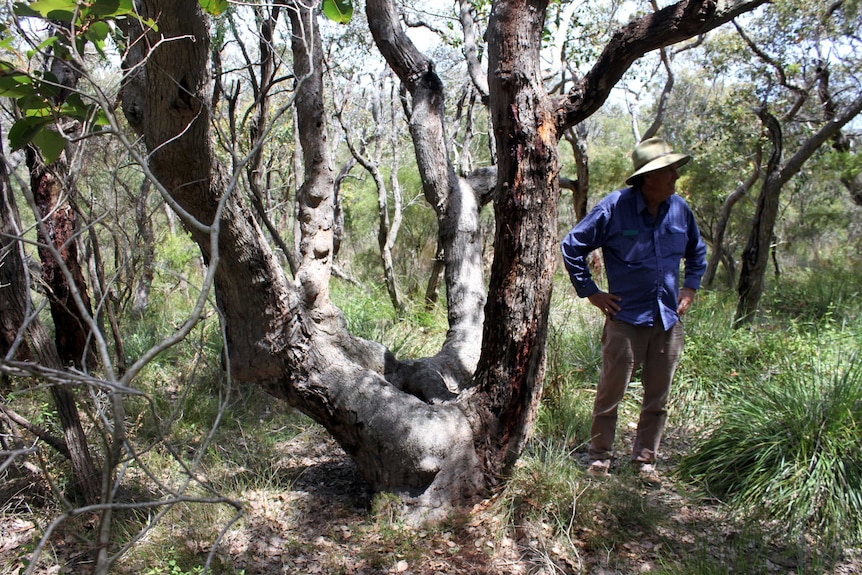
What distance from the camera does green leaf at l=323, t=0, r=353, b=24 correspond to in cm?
230

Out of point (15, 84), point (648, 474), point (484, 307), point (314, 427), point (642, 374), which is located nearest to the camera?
point (15, 84)

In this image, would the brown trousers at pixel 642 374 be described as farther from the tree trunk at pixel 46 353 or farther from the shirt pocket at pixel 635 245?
the tree trunk at pixel 46 353

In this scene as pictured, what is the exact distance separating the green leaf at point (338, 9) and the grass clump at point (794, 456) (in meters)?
3.24

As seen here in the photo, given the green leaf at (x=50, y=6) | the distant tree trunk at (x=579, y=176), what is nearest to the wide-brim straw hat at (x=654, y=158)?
the green leaf at (x=50, y=6)

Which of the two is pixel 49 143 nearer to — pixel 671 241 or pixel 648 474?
pixel 671 241

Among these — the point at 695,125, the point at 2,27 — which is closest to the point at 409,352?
the point at 2,27

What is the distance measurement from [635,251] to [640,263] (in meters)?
0.07

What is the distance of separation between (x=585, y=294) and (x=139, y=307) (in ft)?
20.5

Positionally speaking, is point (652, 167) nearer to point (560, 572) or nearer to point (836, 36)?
point (560, 572)

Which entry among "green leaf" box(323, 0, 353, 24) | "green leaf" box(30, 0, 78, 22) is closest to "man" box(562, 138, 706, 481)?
"green leaf" box(323, 0, 353, 24)

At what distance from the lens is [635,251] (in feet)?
11.9

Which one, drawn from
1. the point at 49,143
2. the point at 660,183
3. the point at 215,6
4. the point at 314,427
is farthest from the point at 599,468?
the point at 49,143

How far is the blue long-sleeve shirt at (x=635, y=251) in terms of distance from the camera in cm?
362

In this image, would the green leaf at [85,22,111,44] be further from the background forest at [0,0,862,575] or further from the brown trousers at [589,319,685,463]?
the brown trousers at [589,319,685,463]
